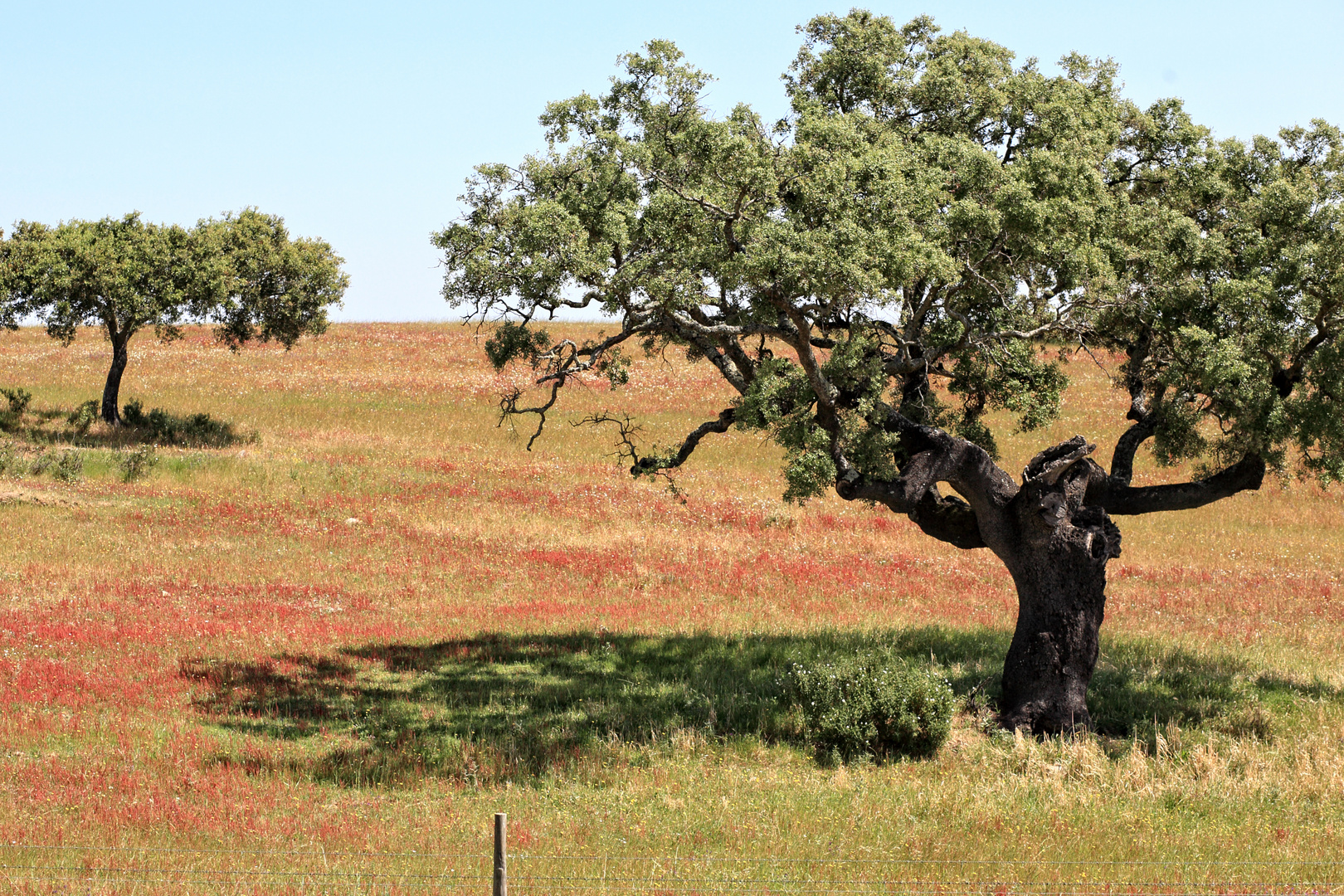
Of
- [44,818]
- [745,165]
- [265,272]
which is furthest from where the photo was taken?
[265,272]

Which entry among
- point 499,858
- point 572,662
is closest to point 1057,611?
point 572,662

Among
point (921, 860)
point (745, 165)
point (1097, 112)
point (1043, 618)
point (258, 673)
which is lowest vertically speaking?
point (258, 673)

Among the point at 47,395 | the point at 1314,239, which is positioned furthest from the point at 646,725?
the point at 47,395

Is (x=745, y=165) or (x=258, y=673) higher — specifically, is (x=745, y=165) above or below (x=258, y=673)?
above

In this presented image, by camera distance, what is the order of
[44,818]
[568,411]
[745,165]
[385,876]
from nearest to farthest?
[385,876]
[44,818]
[745,165]
[568,411]

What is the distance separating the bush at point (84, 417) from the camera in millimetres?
47094

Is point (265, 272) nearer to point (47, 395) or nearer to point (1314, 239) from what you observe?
point (47, 395)

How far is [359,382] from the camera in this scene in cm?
6341

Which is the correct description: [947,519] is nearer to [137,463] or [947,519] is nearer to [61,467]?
[137,463]

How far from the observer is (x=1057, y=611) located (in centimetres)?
1756

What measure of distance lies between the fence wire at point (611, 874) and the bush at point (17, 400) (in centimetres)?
4493

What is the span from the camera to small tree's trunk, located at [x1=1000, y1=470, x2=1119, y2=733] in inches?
683

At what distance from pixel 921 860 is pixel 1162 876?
242 cm

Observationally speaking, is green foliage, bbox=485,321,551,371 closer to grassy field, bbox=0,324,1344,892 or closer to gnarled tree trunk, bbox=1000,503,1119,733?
grassy field, bbox=0,324,1344,892
